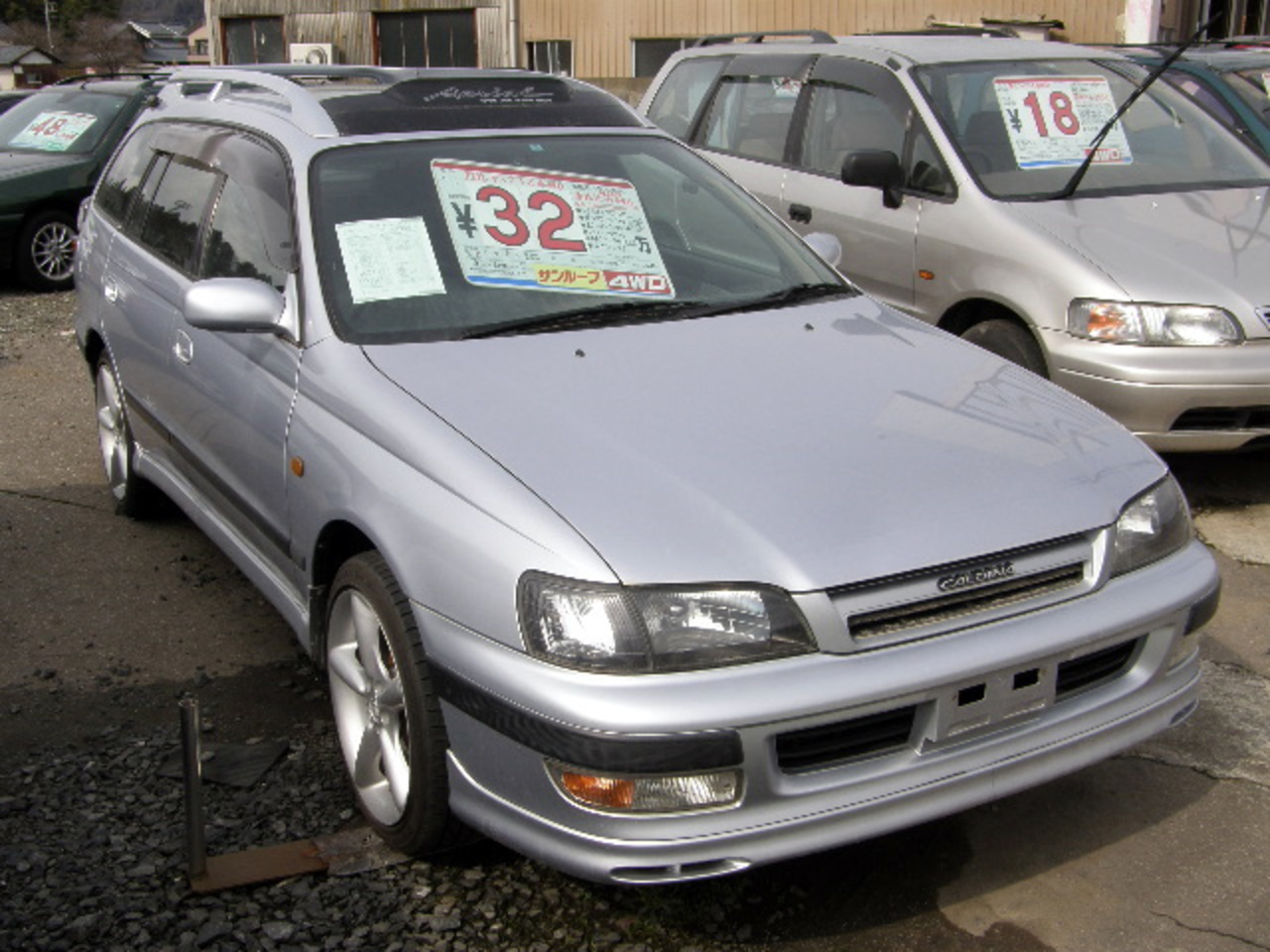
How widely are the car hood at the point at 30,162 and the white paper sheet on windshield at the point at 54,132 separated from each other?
13 centimetres

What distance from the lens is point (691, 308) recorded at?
387 centimetres

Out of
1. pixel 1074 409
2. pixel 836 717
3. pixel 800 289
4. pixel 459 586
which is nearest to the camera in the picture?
pixel 836 717

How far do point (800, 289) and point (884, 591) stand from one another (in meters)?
1.59

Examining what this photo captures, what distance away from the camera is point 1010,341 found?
18.4ft

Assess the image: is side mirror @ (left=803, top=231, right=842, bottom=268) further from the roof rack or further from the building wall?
the building wall

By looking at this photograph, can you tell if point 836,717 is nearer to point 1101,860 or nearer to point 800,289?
point 1101,860

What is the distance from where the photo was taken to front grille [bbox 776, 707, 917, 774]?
8.73 ft

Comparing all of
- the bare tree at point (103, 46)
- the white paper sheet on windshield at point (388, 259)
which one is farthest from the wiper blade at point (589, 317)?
the bare tree at point (103, 46)

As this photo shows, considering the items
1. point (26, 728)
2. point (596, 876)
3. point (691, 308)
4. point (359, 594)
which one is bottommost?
point (26, 728)

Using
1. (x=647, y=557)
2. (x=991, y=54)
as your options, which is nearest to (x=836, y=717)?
(x=647, y=557)

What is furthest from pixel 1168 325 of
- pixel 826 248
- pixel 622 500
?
pixel 622 500

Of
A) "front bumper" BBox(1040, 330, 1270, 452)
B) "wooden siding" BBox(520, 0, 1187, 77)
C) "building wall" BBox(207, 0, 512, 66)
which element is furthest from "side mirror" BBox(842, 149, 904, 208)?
"building wall" BBox(207, 0, 512, 66)

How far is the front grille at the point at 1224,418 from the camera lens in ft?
17.1

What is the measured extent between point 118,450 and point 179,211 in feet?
4.12
